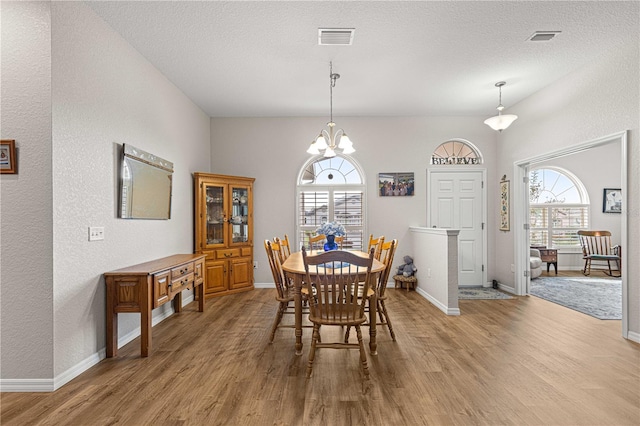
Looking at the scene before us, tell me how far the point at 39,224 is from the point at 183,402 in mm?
1621

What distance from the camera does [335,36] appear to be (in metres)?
3.03

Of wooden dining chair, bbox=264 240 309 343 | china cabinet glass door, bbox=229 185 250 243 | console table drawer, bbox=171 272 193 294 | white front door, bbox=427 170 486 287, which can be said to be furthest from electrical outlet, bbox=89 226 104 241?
white front door, bbox=427 170 486 287

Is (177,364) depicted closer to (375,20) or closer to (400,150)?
(375,20)

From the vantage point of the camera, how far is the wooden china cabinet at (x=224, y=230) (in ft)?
15.8

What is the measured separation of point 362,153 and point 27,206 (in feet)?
14.7

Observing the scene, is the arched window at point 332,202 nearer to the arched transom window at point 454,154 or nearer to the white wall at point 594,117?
the arched transom window at point 454,154

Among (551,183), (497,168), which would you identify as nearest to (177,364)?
A: (497,168)

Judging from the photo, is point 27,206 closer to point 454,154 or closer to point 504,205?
point 454,154

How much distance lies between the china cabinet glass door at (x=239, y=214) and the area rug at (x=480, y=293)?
3564 mm

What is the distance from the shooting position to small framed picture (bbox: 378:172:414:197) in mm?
5578

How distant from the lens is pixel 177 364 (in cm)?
265

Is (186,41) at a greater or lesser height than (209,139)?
greater

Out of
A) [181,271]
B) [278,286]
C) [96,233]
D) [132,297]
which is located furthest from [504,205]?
[96,233]

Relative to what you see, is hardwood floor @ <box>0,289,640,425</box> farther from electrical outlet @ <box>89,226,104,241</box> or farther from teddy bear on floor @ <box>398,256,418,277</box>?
teddy bear on floor @ <box>398,256,418,277</box>
